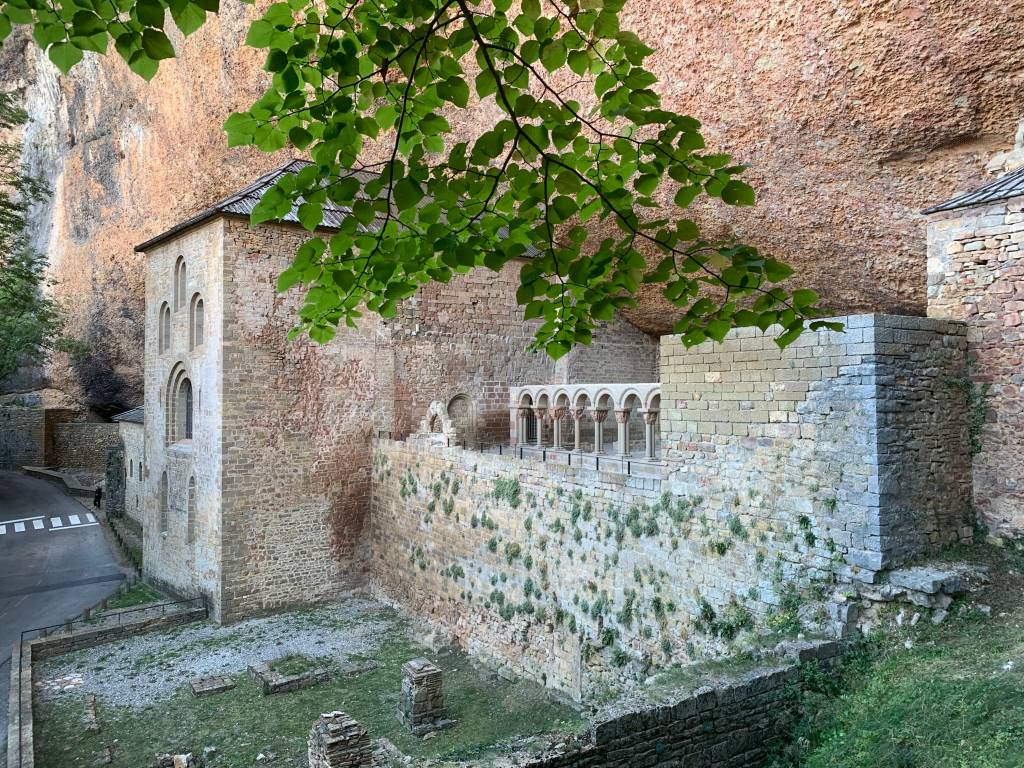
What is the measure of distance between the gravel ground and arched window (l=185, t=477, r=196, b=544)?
2.34m

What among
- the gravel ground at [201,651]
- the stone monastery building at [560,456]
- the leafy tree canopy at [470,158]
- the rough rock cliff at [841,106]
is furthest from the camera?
the gravel ground at [201,651]

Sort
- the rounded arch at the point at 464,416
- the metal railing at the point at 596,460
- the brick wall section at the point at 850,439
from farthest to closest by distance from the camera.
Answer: the rounded arch at the point at 464,416 → the metal railing at the point at 596,460 → the brick wall section at the point at 850,439

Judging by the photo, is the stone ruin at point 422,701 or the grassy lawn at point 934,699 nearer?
the grassy lawn at point 934,699

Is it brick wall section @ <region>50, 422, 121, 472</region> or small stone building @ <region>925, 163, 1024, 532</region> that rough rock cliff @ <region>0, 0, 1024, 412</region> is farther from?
brick wall section @ <region>50, 422, 121, 472</region>

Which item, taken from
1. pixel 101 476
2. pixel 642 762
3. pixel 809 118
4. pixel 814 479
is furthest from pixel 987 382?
pixel 101 476

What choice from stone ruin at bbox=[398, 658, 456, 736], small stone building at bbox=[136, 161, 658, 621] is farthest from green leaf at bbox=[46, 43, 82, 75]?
small stone building at bbox=[136, 161, 658, 621]

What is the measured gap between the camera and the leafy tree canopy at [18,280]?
19.6 meters

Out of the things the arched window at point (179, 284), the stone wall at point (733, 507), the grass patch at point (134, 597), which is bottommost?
the grass patch at point (134, 597)

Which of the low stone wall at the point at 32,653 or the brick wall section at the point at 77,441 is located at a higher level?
the brick wall section at the point at 77,441

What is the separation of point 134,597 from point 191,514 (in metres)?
3.38

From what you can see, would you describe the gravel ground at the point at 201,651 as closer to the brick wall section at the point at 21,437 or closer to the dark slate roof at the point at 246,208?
the dark slate roof at the point at 246,208

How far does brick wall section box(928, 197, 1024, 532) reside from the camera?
7730mm

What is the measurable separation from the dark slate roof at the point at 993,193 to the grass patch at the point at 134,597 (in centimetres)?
1814

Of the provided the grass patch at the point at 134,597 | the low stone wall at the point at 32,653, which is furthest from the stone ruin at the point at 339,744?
the grass patch at the point at 134,597
